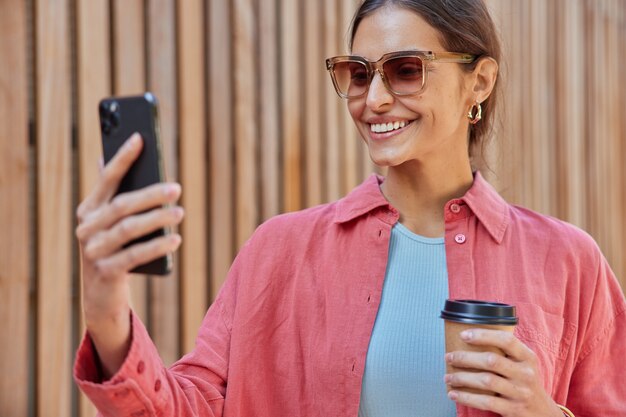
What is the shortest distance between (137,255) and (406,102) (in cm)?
93

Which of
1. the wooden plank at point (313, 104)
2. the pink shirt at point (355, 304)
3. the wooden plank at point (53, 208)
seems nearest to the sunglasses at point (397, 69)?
the pink shirt at point (355, 304)

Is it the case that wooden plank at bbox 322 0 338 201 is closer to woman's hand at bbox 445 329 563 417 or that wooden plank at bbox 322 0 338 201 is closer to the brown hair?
the brown hair

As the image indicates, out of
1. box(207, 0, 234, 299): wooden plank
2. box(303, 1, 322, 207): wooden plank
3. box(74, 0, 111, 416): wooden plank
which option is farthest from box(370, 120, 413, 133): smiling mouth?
box(303, 1, 322, 207): wooden plank

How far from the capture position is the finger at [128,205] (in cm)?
122

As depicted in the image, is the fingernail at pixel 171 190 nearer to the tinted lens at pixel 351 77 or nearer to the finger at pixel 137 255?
the finger at pixel 137 255

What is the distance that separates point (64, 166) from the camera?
272cm

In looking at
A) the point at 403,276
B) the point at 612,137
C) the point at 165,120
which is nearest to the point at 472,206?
the point at 403,276

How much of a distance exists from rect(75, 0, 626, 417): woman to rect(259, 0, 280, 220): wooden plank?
4.69 feet

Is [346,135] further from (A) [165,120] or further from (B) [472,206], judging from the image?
(B) [472,206]

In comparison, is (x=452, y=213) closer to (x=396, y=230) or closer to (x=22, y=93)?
(x=396, y=230)

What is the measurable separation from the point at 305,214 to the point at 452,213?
358 mm

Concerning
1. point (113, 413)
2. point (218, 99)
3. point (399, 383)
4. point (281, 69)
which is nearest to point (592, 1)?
point (281, 69)

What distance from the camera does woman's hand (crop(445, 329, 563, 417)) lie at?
62.0 inches

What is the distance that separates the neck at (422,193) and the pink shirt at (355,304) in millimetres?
43
